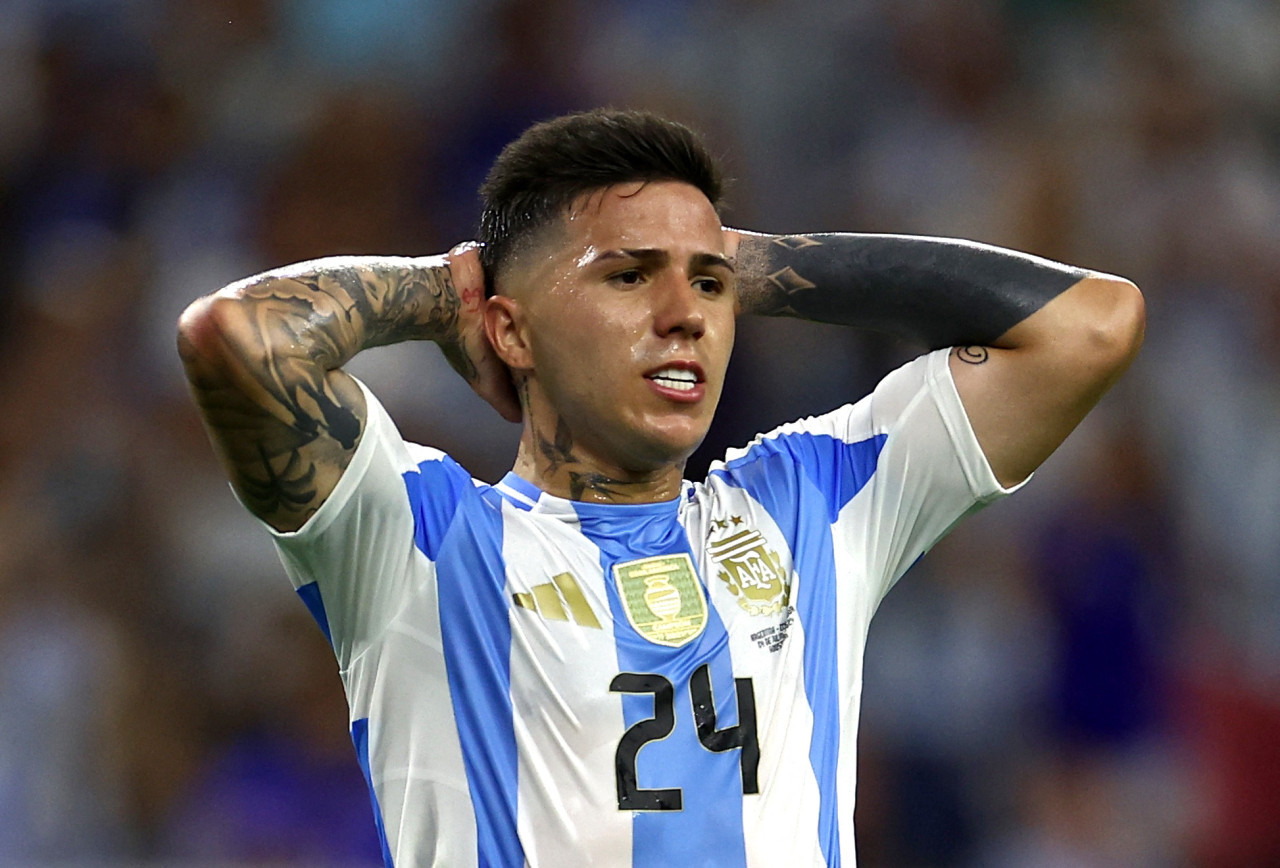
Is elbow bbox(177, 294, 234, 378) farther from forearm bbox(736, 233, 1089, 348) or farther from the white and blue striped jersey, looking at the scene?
forearm bbox(736, 233, 1089, 348)

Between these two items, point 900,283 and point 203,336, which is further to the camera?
point 900,283

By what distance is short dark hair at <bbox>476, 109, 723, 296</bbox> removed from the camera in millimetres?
2906

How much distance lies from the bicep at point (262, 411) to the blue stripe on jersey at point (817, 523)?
2.94 feet

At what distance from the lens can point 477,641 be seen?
8.48 ft

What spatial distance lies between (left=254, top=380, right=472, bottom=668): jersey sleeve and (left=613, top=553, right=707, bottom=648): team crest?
0.36 metres

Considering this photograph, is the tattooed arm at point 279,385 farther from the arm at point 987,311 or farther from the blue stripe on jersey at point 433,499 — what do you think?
the arm at point 987,311

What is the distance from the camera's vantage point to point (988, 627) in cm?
555

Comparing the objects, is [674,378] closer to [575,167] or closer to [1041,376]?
[575,167]

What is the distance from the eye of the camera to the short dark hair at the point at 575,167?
9.53 ft

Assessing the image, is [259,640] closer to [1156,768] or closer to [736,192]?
[736,192]

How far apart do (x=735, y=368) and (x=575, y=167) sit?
302 centimetres

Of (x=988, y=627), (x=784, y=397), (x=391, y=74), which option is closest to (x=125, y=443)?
(x=391, y=74)

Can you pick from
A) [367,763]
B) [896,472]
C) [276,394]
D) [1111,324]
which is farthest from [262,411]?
[1111,324]

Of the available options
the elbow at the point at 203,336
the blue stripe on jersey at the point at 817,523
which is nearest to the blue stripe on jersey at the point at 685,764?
the blue stripe on jersey at the point at 817,523
